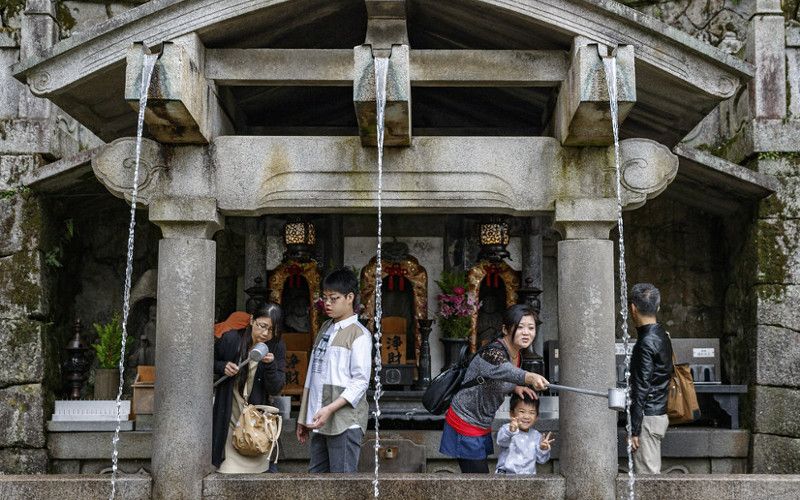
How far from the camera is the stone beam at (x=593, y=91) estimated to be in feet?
19.4

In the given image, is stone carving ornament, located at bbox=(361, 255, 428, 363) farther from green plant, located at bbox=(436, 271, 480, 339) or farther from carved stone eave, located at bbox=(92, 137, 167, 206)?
carved stone eave, located at bbox=(92, 137, 167, 206)

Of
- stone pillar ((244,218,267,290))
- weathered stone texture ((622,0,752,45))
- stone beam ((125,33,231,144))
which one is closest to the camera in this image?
stone beam ((125,33,231,144))

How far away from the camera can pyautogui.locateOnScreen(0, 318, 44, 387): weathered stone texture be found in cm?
889

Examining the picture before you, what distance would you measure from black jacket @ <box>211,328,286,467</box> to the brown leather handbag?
3.31m

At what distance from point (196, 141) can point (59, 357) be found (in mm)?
4282

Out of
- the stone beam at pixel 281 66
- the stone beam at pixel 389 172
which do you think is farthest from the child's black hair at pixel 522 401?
the stone beam at pixel 281 66

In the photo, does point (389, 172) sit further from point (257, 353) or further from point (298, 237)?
point (298, 237)

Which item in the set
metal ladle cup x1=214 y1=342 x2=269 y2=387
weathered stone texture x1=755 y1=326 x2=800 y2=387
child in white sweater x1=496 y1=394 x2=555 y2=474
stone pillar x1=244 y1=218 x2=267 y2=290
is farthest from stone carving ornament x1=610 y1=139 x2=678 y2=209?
stone pillar x1=244 y1=218 x2=267 y2=290

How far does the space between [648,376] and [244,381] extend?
312 cm

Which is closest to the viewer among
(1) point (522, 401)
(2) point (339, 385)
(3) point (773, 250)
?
(2) point (339, 385)

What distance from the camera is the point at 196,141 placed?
255 inches

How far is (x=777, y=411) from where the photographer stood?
8500 millimetres

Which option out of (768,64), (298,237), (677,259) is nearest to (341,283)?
(298,237)

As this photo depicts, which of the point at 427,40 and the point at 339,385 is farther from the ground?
the point at 427,40
